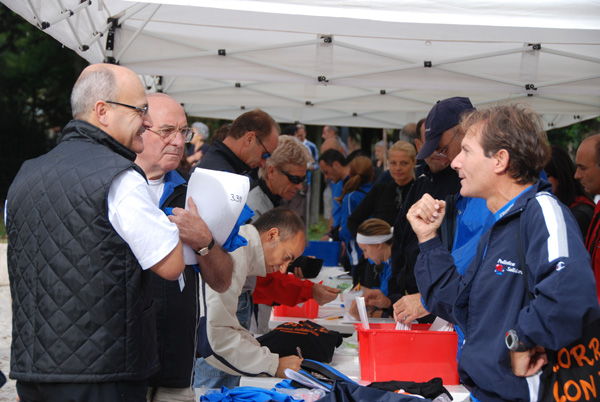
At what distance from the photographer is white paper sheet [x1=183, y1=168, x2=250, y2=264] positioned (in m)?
2.24

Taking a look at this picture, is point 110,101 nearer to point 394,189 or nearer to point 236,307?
point 236,307

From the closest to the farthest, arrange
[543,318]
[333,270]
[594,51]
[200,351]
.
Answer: [543,318] < [200,351] < [594,51] < [333,270]

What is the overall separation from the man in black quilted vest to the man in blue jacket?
35.2 inches

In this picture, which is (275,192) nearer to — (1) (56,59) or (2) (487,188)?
(2) (487,188)

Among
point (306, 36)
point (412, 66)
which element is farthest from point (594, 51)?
point (306, 36)

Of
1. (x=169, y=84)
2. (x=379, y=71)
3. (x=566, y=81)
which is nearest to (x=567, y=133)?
(x=169, y=84)

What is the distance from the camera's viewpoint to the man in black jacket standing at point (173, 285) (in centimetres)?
235

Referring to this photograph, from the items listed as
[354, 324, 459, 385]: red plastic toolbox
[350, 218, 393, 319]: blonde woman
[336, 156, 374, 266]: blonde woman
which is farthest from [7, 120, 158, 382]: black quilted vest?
[336, 156, 374, 266]: blonde woman

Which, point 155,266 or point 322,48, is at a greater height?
point 322,48

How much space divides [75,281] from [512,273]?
122 centimetres

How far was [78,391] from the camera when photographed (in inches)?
70.6

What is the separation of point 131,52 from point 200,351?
2.52 m

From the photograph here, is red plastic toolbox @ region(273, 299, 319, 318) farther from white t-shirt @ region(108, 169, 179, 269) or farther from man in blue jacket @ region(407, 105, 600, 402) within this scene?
white t-shirt @ region(108, 169, 179, 269)

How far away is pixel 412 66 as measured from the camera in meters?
4.54
